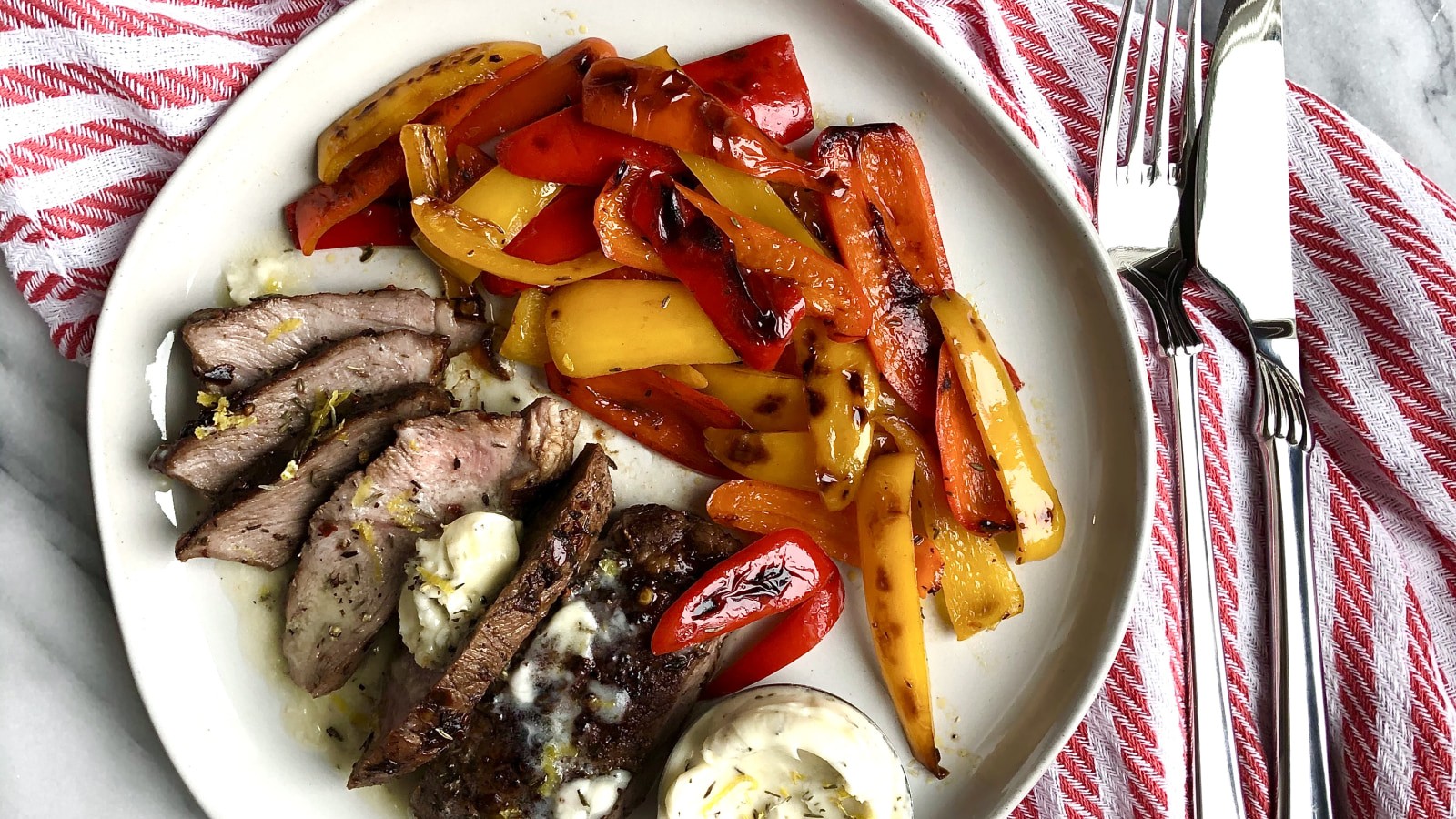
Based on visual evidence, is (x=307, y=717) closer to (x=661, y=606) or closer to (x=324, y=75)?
(x=661, y=606)

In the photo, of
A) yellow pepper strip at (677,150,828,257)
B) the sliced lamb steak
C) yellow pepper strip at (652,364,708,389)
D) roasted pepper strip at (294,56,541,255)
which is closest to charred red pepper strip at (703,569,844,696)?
yellow pepper strip at (652,364,708,389)

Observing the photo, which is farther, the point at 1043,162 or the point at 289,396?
the point at 1043,162

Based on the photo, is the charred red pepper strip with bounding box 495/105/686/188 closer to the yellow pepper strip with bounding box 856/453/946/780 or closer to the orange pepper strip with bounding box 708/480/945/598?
the orange pepper strip with bounding box 708/480/945/598

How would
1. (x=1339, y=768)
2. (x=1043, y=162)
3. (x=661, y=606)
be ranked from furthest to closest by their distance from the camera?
(x=1339, y=768), (x=1043, y=162), (x=661, y=606)

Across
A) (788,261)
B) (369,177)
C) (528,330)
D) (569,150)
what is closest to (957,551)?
(788,261)

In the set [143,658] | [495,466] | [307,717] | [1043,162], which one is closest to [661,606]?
[495,466]

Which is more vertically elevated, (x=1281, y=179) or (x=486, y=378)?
(x=1281, y=179)
